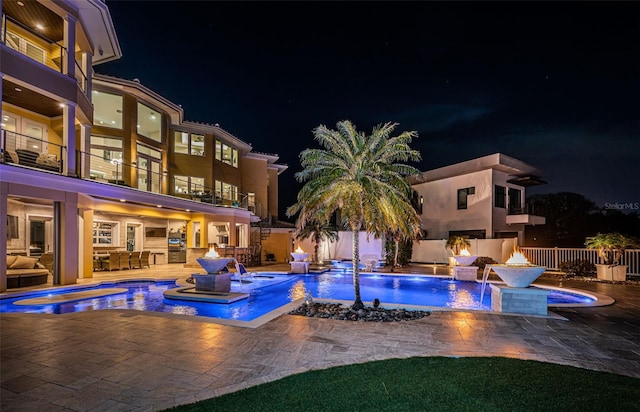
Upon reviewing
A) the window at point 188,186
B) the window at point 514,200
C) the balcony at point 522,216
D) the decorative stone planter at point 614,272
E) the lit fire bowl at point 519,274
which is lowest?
the decorative stone planter at point 614,272

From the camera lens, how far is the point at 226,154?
26.3 metres

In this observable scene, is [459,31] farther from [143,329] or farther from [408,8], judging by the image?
[143,329]

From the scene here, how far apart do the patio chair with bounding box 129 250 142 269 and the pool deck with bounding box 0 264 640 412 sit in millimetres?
11416

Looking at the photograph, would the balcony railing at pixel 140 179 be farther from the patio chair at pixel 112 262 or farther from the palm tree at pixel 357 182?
the palm tree at pixel 357 182

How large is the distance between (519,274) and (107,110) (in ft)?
69.1

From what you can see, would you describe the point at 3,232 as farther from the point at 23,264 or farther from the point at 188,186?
the point at 188,186

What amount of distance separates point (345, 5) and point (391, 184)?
16977mm

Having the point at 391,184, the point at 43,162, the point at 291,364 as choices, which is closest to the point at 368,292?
the point at 391,184

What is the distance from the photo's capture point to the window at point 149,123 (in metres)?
20.4

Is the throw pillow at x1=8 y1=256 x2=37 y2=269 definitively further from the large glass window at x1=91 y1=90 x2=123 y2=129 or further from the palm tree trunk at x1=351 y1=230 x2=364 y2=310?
the palm tree trunk at x1=351 y1=230 x2=364 y2=310

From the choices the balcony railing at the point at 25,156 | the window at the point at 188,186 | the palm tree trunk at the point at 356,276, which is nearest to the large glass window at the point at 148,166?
the window at the point at 188,186

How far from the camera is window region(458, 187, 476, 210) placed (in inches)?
936

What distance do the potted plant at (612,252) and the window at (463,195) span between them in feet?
29.7

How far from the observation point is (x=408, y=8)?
19328 millimetres
